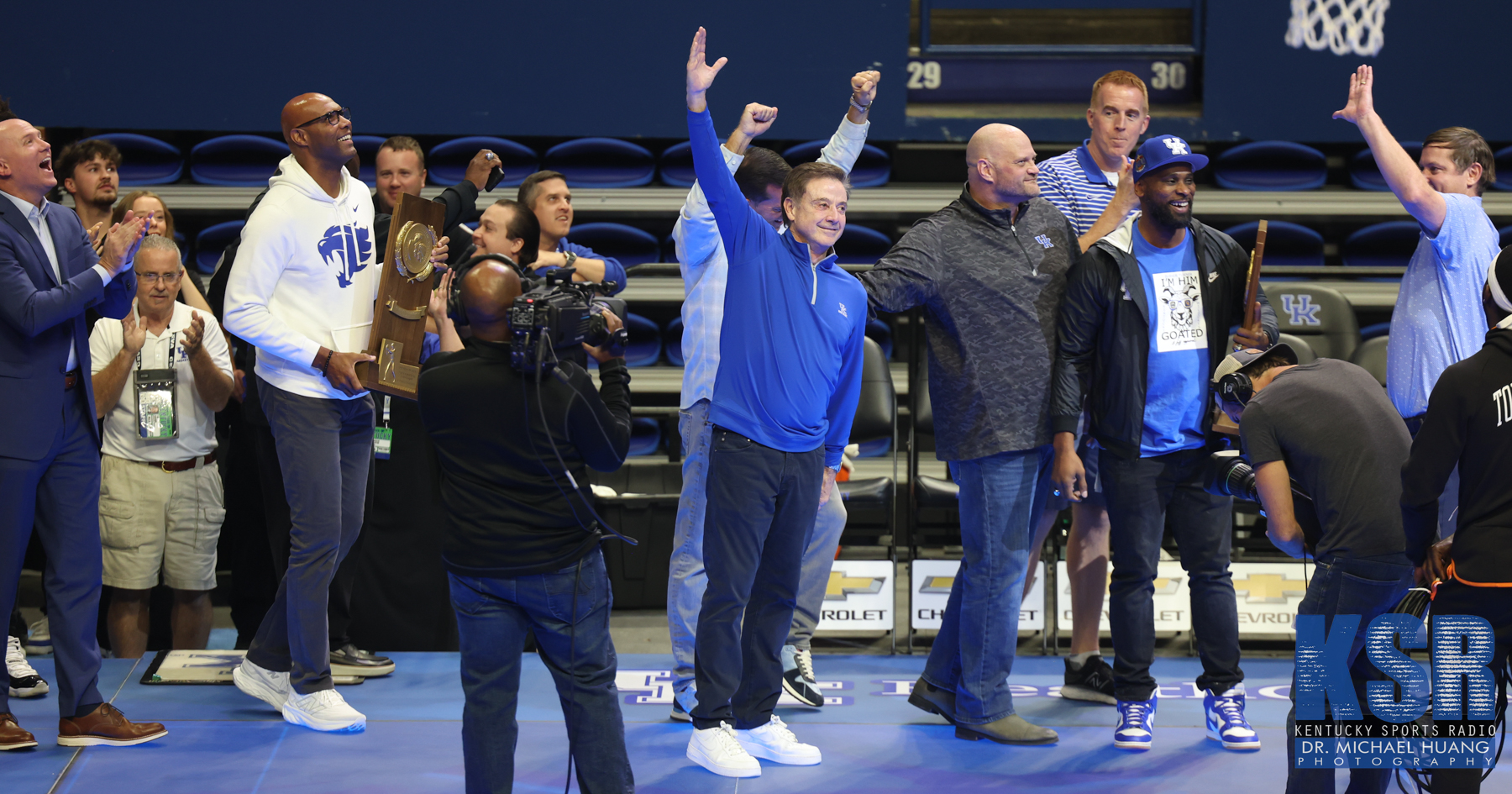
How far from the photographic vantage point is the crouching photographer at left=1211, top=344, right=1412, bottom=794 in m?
3.15

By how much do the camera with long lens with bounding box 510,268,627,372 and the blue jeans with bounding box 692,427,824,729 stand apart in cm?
61

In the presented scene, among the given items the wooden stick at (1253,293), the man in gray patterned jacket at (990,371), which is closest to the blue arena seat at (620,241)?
the man in gray patterned jacket at (990,371)

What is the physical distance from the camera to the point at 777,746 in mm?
3828

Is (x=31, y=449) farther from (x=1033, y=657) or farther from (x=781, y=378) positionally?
(x=1033, y=657)

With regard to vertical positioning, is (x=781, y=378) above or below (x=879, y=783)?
above

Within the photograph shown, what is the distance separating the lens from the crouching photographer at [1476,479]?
276cm

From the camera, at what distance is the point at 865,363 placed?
5.70m

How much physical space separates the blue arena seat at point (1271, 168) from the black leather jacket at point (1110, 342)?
11.9 feet

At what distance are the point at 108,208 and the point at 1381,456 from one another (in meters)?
4.71

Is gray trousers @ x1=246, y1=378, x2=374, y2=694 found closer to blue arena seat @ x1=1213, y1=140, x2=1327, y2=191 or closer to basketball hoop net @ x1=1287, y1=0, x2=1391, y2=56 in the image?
blue arena seat @ x1=1213, y1=140, x2=1327, y2=191

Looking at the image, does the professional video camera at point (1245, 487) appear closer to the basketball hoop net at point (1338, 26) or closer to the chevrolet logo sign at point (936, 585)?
the chevrolet logo sign at point (936, 585)

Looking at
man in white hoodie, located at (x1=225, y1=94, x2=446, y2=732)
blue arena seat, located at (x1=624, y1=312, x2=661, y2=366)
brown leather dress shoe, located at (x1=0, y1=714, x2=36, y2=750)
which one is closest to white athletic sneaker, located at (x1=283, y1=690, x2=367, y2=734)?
man in white hoodie, located at (x1=225, y1=94, x2=446, y2=732)

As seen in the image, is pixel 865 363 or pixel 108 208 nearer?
pixel 108 208

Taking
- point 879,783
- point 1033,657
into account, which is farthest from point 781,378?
point 1033,657
